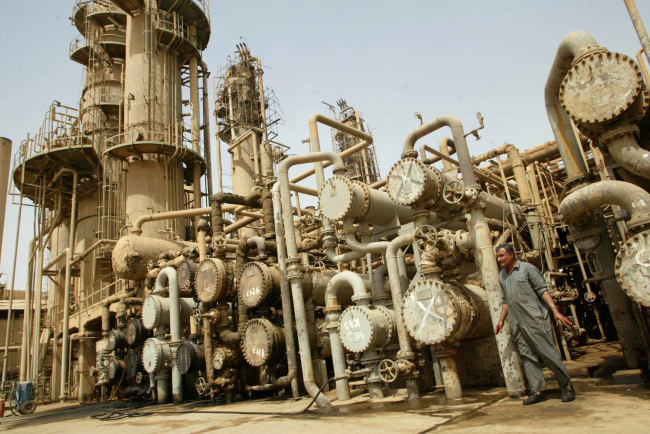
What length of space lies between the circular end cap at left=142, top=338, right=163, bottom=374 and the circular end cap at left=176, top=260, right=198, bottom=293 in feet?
4.58

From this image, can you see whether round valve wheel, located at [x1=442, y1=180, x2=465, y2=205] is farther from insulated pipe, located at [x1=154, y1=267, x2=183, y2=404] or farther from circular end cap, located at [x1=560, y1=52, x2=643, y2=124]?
insulated pipe, located at [x1=154, y1=267, x2=183, y2=404]

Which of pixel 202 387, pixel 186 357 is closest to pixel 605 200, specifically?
pixel 202 387

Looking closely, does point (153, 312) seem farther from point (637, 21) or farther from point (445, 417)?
point (637, 21)

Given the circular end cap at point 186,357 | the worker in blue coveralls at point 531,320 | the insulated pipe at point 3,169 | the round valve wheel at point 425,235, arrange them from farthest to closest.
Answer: the circular end cap at point 186,357 → the insulated pipe at point 3,169 → the round valve wheel at point 425,235 → the worker in blue coveralls at point 531,320

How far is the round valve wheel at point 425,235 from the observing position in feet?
18.8

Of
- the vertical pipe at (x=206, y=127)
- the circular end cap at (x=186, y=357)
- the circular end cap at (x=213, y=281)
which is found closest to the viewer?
the circular end cap at (x=213, y=281)

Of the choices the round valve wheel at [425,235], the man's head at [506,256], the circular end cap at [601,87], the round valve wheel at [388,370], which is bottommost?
the round valve wheel at [388,370]

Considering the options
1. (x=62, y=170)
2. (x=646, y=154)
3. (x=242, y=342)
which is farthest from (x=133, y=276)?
(x=646, y=154)

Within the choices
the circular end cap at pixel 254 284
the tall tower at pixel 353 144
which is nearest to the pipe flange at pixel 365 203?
Result: the circular end cap at pixel 254 284

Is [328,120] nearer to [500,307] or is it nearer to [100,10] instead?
[500,307]

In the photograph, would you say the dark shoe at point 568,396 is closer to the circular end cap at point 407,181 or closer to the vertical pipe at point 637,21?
the circular end cap at point 407,181

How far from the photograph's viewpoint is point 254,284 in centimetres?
830

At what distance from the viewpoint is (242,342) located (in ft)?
27.6

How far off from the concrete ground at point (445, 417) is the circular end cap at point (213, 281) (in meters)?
2.54
